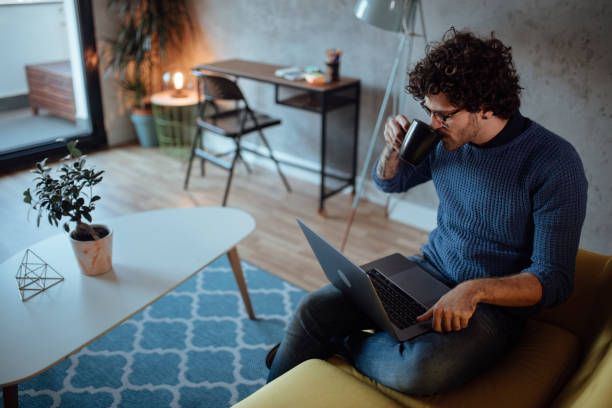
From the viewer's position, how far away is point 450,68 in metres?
1.29

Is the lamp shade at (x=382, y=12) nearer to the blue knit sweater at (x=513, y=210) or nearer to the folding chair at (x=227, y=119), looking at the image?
the folding chair at (x=227, y=119)

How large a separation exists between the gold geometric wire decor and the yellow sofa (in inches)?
30.7

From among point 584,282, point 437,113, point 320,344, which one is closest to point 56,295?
point 320,344

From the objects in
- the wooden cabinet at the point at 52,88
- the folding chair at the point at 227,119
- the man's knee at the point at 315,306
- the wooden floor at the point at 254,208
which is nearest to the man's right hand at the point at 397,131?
the man's knee at the point at 315,306

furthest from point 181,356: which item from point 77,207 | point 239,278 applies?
point 77,207

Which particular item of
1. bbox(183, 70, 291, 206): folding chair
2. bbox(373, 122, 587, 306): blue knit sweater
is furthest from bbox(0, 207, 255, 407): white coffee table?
bbox(183, 70, 291, 206): folding chair

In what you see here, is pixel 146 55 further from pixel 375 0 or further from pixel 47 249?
pixel 47 249

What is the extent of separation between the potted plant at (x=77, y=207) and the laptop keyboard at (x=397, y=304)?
0.85 meters

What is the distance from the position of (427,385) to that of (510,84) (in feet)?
2.46

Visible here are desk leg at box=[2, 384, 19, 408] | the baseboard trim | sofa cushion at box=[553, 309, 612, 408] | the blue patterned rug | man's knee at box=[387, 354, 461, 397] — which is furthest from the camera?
the baseboard trim

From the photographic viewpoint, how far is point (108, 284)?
1.64 m

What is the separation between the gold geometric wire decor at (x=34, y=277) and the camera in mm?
1585

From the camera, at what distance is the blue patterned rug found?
175 centimetres

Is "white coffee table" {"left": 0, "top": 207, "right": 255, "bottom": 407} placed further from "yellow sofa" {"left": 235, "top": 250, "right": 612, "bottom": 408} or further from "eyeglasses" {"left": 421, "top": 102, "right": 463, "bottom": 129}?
"eyeglasses" {"left": 421, "top": 102, "right": 463, "bottom": 129}
